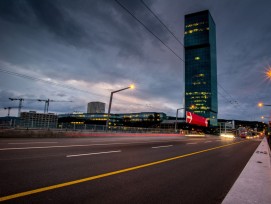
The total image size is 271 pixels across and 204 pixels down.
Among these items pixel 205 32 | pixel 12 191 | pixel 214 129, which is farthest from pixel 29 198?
pixel 205 32

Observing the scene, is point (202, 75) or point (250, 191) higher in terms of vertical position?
point (202, 75)

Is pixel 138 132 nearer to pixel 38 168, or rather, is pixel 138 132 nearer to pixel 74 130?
pixel 74 130

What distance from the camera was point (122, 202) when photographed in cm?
336

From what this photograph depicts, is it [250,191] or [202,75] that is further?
A: [202,75]

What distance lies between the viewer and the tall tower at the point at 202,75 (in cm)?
17600

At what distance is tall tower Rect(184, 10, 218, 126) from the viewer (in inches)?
6929

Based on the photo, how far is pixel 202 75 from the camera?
181m

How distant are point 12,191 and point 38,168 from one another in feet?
6.30

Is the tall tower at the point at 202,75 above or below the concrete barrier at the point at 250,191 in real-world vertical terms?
above

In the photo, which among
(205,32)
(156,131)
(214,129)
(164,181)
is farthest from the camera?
(205,32)

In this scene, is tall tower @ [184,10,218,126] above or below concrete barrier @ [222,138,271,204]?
above

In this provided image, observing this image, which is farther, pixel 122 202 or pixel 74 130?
pixel 74 130

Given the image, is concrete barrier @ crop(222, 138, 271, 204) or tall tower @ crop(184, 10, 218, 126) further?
tall tower @ crop(184, 10, 218, 126)

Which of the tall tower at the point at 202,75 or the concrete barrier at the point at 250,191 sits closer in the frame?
the concrete barrier at the point at 250,191
